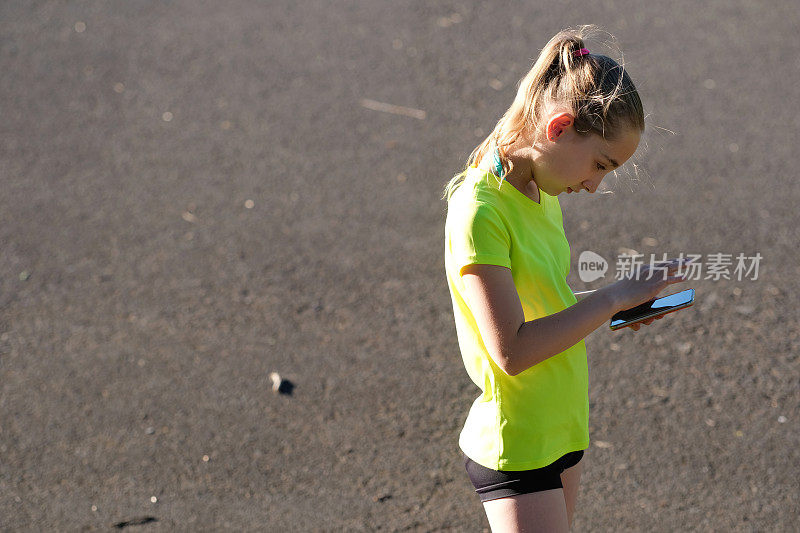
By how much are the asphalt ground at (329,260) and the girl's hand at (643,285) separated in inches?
49.4

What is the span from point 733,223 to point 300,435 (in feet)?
9.66

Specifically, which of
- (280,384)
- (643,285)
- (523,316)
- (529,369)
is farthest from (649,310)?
(280,384)

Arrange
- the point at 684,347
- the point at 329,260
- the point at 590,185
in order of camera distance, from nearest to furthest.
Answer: the point at 590,185
the point at 684,347
the point at 329,260

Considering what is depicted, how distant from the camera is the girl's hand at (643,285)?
2.20m

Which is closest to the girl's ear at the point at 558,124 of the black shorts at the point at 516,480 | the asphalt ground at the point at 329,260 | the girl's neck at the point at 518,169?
the girl's neck at the point at 518,169

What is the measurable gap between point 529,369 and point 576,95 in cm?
72

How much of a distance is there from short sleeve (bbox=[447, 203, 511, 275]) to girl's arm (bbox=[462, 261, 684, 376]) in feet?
0.07

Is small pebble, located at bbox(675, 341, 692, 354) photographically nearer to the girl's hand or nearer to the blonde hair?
the girl's hand

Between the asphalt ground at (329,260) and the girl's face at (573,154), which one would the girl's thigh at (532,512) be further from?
the asphalt ground at (329,260)

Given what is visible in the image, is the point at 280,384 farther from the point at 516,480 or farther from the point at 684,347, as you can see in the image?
the point at 516,480

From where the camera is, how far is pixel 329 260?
16.8 ft

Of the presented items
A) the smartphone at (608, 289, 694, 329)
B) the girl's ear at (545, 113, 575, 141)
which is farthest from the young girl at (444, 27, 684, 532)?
the smartphone at (608, 289, 694, 329)

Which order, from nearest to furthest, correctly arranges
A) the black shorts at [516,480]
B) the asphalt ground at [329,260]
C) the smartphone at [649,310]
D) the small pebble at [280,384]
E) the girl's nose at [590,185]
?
the girl's nose at [590,185] < the black shorts at [516,480] < the smartphone at [649,310] < the asphalt ground at [329,260] < the small pebble at [280,384]

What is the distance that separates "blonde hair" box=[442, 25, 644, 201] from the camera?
7.11ft
